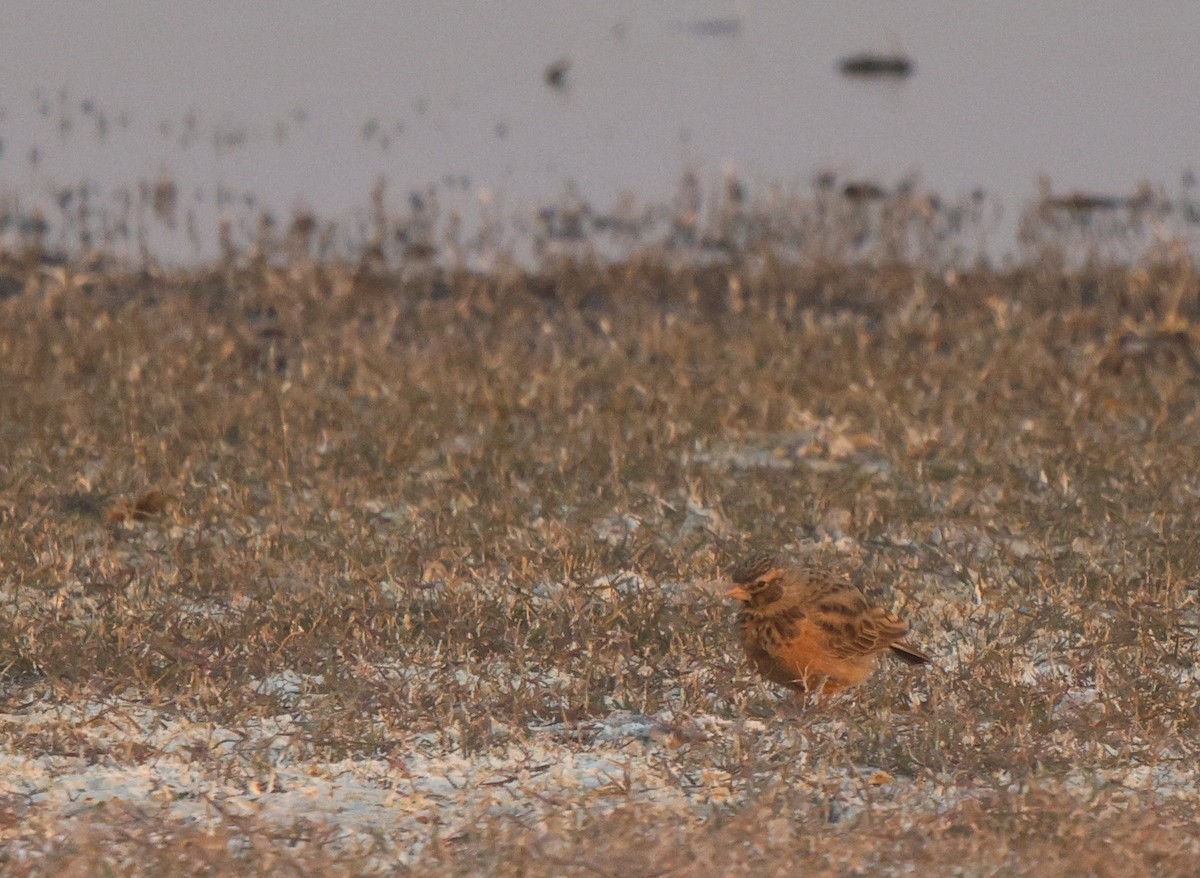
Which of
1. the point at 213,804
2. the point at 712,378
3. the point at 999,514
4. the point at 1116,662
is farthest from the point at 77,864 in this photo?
the point at 712,378

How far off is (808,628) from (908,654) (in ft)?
1.37

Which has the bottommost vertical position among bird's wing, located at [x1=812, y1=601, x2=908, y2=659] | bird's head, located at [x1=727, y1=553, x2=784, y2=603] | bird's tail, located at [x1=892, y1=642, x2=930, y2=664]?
bird's tail, located at [x1=892, y1=642, x2=930, y2=664]

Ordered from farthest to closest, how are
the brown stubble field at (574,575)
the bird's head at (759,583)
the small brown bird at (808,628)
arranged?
the bird's head at (759,583)
the small brown bird at (808,628)
the brown stubble field at (574,575)

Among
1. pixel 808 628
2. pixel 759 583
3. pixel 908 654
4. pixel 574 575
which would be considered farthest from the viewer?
pixel 574 575

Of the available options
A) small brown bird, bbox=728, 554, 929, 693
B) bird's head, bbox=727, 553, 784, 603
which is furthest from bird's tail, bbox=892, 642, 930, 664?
bird's head, bbox=727, 553, 784, 603

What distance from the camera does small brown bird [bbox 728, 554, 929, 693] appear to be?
585 centimetres

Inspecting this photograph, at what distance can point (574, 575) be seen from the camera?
279 inches

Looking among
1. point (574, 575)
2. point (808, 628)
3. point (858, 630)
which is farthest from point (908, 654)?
point (574, 575)

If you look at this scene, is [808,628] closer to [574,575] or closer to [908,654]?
[908,654]

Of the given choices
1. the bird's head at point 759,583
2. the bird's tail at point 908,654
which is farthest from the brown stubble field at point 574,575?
the bird's head at point 759,583

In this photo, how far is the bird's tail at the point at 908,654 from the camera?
6.05 m

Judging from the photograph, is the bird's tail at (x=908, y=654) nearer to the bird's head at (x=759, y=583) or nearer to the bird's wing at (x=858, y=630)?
the bird's wing at (x=858, y=630)

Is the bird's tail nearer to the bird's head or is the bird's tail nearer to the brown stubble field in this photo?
the brown stubble field

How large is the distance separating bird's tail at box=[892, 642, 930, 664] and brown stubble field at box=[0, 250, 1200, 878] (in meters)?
0.09
